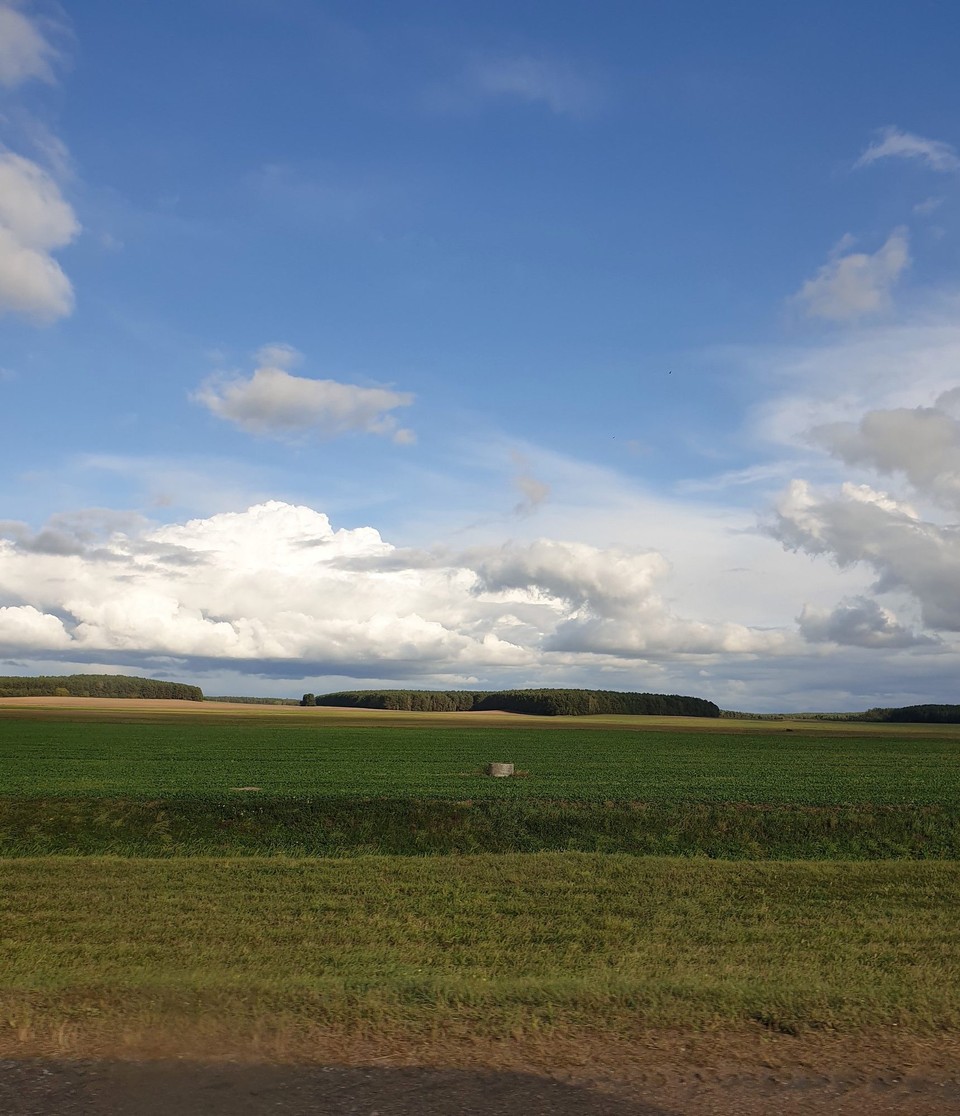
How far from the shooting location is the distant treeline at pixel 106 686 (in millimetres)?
151625

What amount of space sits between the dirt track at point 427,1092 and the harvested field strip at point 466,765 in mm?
18762

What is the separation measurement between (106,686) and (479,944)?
17003 cm

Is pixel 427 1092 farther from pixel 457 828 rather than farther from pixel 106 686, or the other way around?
pixel 106 686

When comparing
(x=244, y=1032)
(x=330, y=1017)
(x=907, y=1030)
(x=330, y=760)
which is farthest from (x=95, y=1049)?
(x=330, y=760)

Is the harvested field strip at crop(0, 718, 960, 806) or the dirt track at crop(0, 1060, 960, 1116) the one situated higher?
the dirt track at crop(0, 1060, 960, 1116)

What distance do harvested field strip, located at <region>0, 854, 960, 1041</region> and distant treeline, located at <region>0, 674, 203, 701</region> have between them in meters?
142

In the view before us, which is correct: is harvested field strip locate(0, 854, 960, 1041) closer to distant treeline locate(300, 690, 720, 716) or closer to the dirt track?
the dirt track

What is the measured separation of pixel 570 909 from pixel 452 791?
13891 mm

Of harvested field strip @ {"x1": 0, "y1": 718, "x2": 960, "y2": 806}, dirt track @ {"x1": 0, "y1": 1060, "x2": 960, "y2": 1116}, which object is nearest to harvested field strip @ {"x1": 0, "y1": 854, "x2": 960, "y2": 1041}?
dirt track @ {"x1": 0, "y1": 1060, "x2": 960, "y2": 1116}

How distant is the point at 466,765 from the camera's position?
128 feet

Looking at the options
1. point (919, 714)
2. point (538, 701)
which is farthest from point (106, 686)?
point (919, 714)

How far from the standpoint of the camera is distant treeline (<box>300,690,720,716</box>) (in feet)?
472

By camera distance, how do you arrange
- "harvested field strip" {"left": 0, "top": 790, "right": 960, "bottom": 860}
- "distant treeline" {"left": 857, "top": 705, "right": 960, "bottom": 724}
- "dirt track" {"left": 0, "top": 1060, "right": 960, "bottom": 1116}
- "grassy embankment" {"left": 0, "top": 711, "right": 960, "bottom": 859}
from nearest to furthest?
"dirt track" {"left": 0, "top": 1060, "right": 960, "bottom": 1116}, "harvested field strip" {"left": 0, "top": 790, "right": 960, "bottom": 860}, "grassy embankment" {"left": 0, "top": 711, "right": 960, "bottom": 859}, "distant treeline" {"left": 857, "top": 705, "right": 960, "bottom": 724}

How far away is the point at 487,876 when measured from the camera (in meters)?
16.5
